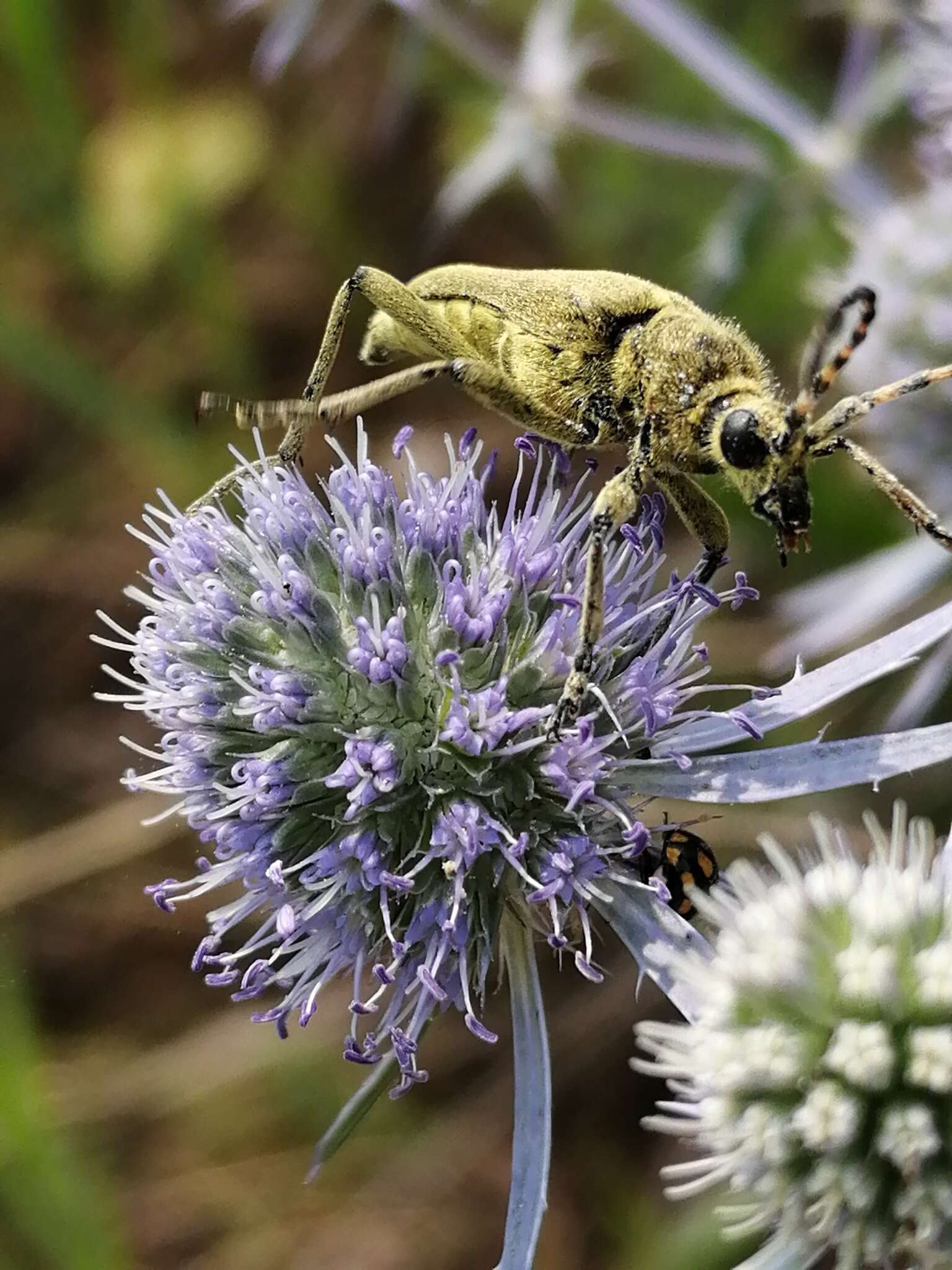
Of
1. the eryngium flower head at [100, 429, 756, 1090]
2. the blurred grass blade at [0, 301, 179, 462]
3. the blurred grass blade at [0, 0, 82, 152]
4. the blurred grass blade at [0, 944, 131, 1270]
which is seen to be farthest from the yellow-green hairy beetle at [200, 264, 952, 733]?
Result: the blurred grass blade at [0, 0, 82, 152]

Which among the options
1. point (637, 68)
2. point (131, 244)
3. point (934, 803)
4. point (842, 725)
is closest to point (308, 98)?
point (131, 244)

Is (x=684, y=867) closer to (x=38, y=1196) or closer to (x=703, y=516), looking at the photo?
(x=703, y=516)

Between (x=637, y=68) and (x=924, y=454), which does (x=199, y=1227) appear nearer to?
(x=924, y=454)

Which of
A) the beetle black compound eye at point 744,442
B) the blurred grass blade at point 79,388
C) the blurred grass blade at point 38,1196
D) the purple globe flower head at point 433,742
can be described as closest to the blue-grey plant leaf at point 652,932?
the purple globe flower head at point 433,742

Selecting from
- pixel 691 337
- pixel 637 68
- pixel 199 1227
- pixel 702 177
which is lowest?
pixel 199 1227

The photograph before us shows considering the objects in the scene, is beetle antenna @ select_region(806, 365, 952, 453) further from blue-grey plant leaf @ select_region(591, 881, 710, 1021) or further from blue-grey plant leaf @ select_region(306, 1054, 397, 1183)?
blue-grey plant leaf @ select_region(306, 1054, 397, 1183)

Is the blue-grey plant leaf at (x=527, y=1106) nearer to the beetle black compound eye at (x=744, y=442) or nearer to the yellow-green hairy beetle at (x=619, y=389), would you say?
the yellow-green hairy beetle at (x=619, y=389)
